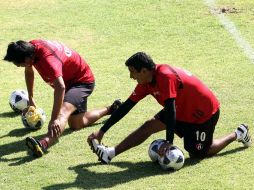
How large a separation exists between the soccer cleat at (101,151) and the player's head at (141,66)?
3.14ft

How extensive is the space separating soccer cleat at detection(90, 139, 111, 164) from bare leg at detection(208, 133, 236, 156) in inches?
48.0

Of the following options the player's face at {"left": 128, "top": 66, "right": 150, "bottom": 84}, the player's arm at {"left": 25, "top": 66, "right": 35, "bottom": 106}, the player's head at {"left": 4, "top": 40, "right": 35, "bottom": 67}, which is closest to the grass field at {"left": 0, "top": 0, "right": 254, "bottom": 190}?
the player's arm at {"left": 25, "top": 66, "right": 35, "bottom": 106}

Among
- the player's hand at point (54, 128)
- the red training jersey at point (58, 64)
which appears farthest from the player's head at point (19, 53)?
the player's hand at point (54, 128)

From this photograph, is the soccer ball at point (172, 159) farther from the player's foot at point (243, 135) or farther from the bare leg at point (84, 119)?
the bare leg at point (84, 119)

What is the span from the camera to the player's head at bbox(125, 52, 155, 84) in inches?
261

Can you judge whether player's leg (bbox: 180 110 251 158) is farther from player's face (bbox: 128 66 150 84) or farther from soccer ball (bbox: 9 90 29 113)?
soccer ball (bbox: 9 90 29 113)

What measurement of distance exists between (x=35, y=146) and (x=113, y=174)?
1.09m

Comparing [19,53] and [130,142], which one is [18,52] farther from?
[130,142]

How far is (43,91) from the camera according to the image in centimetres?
1011

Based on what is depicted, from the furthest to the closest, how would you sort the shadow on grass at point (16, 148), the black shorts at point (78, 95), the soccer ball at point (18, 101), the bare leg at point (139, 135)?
the soccer ball at point (18, 101)
the black shorts at point (78, 95)
the shadow on grass at point (16, 148)
the bare leg at point (139, 135)

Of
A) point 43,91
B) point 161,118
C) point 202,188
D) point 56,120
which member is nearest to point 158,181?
point 202,188

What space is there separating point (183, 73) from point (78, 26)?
7.10 metres

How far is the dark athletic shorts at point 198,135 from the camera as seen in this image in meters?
7.09

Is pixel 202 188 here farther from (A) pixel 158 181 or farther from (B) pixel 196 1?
(B) pixel 196 1
